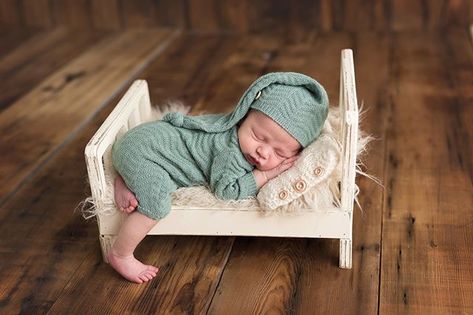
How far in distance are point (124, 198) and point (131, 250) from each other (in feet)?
0.38

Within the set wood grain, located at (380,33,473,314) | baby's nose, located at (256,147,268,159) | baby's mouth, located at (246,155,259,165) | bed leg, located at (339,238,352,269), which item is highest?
baby's nose, located at (256,147,268,159)

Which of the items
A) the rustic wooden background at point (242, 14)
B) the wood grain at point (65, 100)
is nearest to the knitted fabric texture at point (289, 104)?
the wood grain at point (65, 100)

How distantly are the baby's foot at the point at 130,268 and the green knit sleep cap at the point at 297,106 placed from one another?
43 cm

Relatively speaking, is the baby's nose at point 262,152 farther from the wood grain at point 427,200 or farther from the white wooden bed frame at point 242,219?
the wood grain at point 427,200

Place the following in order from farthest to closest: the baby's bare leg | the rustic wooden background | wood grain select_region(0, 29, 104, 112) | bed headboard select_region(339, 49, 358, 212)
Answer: the rustic wooden background → wood grain select_region(0, 29, 104, 112) → the baby's bare leg → bed headboard select_region(339, 49, 358, 212)

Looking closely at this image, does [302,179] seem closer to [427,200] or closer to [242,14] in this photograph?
[427,200]

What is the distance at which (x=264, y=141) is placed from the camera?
1.52 metres

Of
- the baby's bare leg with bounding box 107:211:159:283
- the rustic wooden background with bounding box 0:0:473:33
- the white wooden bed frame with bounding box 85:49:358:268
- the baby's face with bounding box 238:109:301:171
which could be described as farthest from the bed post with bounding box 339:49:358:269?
the rustic wooden background with bounding box 0:0:473:33

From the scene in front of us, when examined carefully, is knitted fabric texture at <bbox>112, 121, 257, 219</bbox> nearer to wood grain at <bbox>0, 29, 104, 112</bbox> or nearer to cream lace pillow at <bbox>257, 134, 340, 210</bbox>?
cream lace pillow at <bbox>257, 134, 340, 210</bbox>

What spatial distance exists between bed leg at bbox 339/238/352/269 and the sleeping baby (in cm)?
20

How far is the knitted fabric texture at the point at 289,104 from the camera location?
1.49 metres

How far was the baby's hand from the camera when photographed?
152cm

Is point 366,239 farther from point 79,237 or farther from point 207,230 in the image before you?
point 79,237

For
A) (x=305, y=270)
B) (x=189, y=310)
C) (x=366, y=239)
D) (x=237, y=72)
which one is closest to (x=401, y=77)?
(x=237, y=72)
